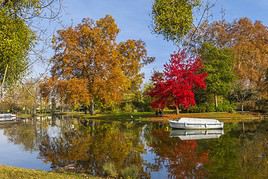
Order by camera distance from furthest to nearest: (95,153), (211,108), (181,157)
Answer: (211,108) → (95,153) → (181,157)

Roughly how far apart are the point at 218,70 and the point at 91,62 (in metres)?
19.7

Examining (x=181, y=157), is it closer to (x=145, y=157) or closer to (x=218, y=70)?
(x=145, y=157)

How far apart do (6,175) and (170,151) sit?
1152cm

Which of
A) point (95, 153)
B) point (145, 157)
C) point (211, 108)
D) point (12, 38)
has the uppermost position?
point (12, 38)

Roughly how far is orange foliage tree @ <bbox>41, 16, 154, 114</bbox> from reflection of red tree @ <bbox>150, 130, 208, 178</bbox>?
1066 inches

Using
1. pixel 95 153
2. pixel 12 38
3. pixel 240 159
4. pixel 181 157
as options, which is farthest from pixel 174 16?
pixel 95 153

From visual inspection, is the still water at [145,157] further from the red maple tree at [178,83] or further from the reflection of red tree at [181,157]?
the red maple tree at [178,83]

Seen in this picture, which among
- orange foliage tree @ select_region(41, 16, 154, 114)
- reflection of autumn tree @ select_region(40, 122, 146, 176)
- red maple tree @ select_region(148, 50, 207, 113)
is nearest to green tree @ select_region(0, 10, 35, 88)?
reflection of autumn tree @ select_region(40, 122, 146, 176)

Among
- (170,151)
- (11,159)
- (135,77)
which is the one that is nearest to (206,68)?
(135,77)

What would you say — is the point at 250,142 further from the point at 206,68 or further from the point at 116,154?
the point at 206,68

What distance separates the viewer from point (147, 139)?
27.2 m

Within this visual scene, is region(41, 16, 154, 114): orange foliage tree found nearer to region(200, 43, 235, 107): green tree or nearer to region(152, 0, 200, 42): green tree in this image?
region(200, 43, 235, 107): green tree

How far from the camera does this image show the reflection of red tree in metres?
15.4

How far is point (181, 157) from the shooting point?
19.2 meters
